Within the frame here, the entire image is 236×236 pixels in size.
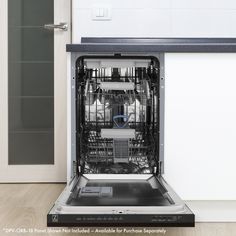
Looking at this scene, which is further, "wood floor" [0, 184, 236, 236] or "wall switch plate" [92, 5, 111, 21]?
"wall switch plate" [92, 5, 111, 21]

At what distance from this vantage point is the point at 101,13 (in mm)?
2516

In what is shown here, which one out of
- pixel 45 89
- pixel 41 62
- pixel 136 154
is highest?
pixel 41 62

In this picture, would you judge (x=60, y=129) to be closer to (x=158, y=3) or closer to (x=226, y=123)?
(x=158, y=3)

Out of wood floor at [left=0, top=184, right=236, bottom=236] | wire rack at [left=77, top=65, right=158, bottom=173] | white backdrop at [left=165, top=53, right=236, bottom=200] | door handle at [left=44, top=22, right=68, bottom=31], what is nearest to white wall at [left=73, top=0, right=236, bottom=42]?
door handle at [left=44, top=22, right=68, bottom=31]

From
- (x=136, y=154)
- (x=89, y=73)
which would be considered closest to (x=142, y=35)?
(x=89, y=73)

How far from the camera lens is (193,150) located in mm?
1731

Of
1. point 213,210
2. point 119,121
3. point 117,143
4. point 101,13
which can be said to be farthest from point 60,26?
point 213,210

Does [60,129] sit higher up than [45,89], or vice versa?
[45,89]

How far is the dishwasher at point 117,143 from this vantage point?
3.96ft

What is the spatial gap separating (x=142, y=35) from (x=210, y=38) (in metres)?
0.42

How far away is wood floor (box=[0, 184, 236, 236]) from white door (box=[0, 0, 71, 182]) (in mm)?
197

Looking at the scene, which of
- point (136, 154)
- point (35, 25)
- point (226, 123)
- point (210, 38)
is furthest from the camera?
point (35, 25)

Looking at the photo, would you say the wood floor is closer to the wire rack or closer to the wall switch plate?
the wire rack

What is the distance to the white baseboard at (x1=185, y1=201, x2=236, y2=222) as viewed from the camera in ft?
5.88
